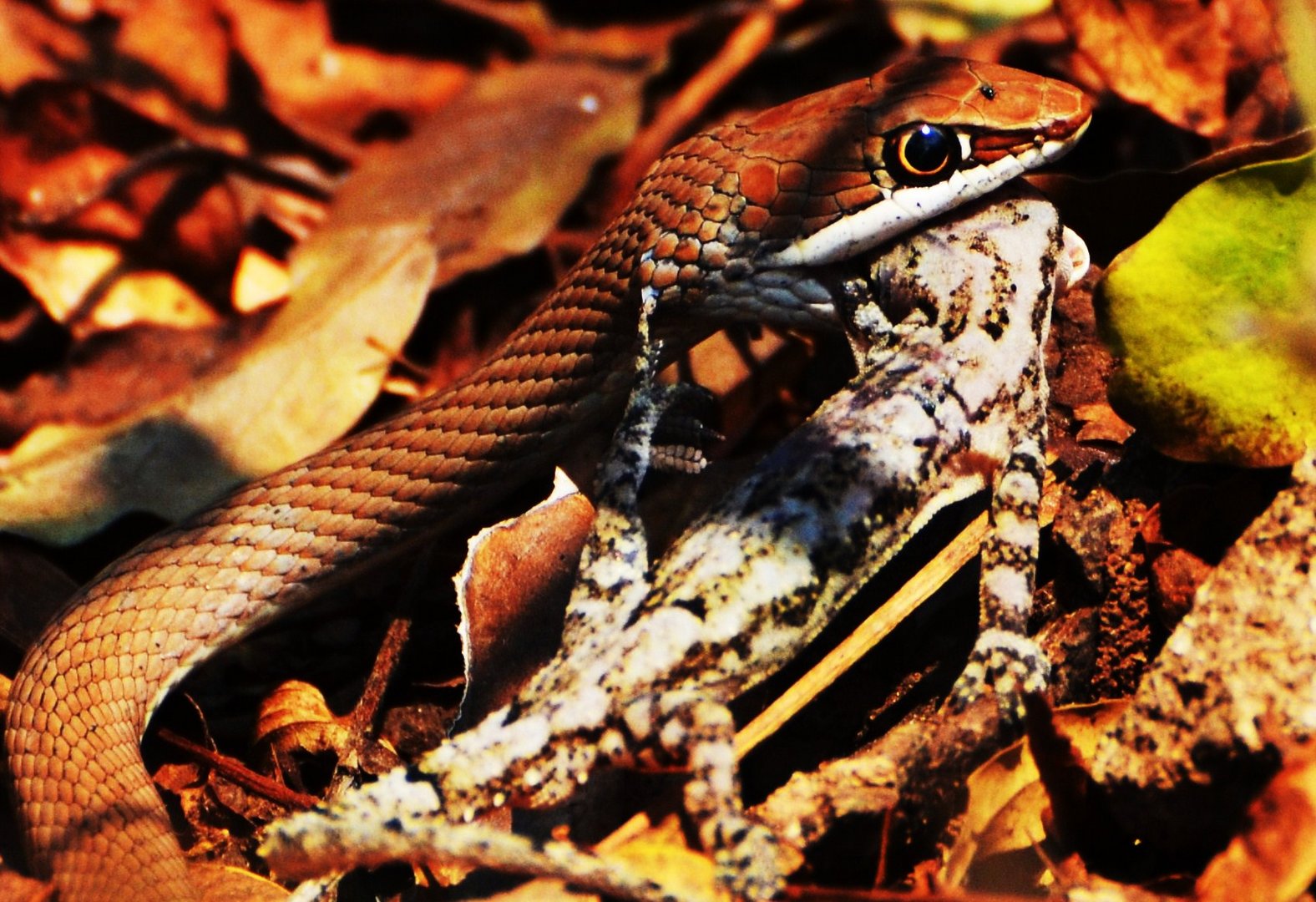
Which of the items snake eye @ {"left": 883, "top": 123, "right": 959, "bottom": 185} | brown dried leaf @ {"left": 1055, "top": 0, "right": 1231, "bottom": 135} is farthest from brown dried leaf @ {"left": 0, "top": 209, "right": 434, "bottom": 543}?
brown dried leaf @ {"left": 1055, "top": 0, "right": 1231, "bottom": 135}

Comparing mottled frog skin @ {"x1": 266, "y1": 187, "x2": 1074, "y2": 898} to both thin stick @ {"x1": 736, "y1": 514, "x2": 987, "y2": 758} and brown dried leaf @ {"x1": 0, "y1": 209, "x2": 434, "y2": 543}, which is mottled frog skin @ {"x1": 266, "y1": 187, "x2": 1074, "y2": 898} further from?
brown dried leaf @ {"x1": 0, "y1": 209, "x2": 434, "y2": 543}

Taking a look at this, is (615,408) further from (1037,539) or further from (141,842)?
(141,842)

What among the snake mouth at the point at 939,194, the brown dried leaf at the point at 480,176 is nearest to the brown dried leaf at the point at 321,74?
the brown dried leaf at the point at 480,176

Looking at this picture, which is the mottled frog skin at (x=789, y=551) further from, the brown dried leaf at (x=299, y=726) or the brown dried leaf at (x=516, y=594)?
the brown dried leaf at (x=299, y=726)

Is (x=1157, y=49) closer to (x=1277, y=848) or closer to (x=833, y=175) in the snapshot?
(x=833, y=175)

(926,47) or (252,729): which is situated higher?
(926,47)

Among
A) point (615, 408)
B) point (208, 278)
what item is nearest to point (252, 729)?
point (615, 408)
